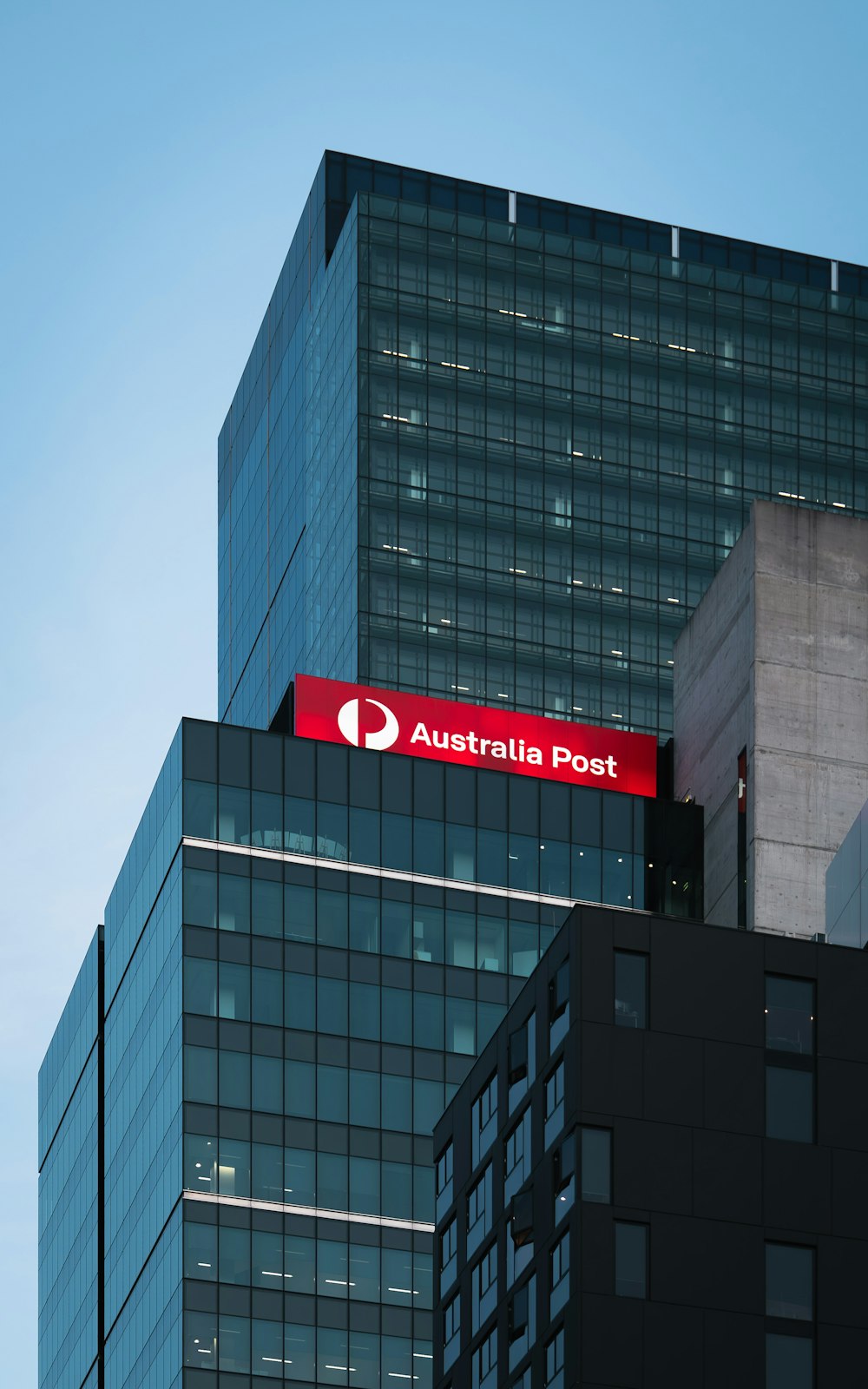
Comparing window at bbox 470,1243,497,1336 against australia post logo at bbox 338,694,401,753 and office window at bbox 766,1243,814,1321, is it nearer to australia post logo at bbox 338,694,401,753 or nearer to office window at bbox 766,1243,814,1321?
office window at bbox 766,1243,814,1321

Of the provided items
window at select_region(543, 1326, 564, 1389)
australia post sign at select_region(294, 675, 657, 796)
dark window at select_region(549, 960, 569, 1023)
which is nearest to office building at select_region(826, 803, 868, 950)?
dark window at select_region(549, 960, 569, 1023)

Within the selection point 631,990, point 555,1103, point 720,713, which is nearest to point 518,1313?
point 555,1103

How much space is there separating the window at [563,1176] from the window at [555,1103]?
2.97ft

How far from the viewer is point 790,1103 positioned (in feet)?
316

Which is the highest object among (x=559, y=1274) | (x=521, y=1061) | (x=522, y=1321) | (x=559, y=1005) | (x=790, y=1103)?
(x=521, y=1061)

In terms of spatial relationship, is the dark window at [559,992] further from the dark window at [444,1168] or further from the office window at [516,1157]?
the dark window at [444,1168]

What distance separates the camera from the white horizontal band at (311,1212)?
152 metres

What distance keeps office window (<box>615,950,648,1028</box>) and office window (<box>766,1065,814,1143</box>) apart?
429 cm

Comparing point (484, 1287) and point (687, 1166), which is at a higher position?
point (484, 1287)

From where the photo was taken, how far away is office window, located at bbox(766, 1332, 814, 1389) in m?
91.9

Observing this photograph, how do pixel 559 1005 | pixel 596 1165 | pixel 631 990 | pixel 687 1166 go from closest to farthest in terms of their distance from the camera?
1. pixel 687 1166
2. pixel 596 1165
3. pixel 631 990
4. pixel 559 1005

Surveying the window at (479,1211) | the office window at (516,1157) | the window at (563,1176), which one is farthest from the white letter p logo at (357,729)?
the window at (563,1176)

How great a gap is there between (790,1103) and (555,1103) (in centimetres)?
766

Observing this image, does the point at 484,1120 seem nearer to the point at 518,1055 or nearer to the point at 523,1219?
the point at 518,1055
